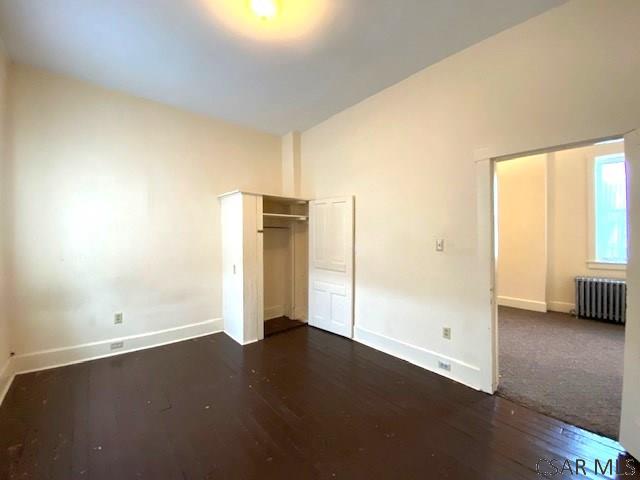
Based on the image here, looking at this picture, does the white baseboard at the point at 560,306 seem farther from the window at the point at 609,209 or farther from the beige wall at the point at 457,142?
the beige wall at the point at 457,142

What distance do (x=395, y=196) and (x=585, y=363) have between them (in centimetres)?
267

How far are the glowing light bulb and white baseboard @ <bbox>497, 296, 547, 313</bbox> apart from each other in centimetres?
595

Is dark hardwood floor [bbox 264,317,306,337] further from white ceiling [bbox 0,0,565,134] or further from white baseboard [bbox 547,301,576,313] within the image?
white baseboard [bbox 547,301,576,313]

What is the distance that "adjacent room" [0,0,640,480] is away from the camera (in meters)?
1.82

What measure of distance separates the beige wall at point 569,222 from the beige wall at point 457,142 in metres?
3.73

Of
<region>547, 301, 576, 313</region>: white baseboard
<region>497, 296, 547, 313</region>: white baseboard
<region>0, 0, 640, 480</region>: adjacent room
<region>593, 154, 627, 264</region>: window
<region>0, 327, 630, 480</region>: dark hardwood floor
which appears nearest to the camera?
<region>0, 327, 630, 480</region>: dark hardwood floor

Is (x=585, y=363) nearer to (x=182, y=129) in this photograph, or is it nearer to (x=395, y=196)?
(x=395, y=196)

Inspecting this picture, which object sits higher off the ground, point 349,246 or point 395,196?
point 395,196

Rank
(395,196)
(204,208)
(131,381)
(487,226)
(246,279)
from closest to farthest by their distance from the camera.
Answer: (487,226) → (131,381) → (395,196) → (246,279) → (204,208)

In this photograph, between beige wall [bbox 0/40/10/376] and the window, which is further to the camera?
the window

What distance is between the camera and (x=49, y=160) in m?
2.89

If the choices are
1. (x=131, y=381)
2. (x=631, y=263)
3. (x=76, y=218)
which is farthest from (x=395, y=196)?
(x=76, y=218)

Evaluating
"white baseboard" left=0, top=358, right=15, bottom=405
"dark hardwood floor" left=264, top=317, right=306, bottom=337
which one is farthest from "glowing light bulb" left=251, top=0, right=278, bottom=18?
"white baseboard" left=0, top=358, right=15, bottom=405

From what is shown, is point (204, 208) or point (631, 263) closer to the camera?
point (631, 263)
